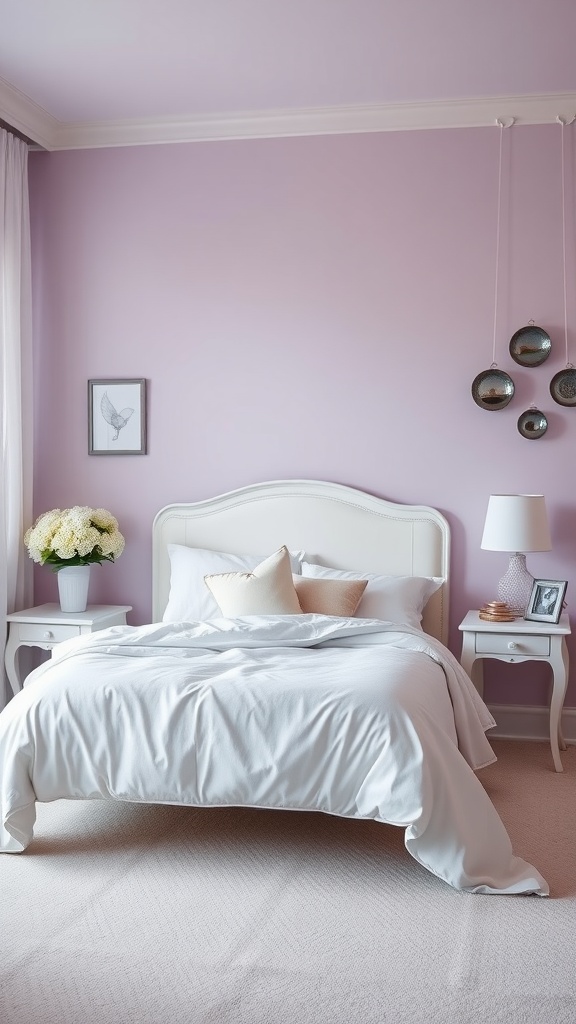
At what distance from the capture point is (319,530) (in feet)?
15.4

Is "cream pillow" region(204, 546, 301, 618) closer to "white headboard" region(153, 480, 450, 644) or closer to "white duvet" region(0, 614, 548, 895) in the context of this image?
"white headboard" region(153, 480, 450, 644)

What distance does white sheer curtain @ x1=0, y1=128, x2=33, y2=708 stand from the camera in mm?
4625

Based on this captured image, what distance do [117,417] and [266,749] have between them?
8.25 feet

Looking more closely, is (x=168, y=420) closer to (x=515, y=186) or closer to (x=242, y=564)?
(x=242, y=564)

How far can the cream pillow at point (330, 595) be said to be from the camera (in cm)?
412

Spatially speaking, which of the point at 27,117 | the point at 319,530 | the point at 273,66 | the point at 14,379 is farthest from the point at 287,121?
the point at 319,530

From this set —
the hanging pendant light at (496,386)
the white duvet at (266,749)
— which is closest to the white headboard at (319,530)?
the hanging pendant light at (496,386)

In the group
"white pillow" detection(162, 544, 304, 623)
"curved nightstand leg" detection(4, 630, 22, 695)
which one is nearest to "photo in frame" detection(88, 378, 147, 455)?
"white pillow" detection(162, 544, 304, 623)

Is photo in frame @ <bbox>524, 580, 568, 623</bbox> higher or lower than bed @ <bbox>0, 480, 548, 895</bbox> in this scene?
higher

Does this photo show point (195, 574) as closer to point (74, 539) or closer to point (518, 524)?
point (74, 539)

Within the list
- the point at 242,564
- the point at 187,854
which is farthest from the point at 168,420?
the point at 187,854

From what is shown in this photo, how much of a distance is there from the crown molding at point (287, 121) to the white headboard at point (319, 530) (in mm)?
1772

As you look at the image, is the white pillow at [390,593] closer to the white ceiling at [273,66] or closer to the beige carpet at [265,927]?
the beige carpet at [265,927]

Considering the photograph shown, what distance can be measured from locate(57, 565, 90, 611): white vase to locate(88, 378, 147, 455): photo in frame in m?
0.69
